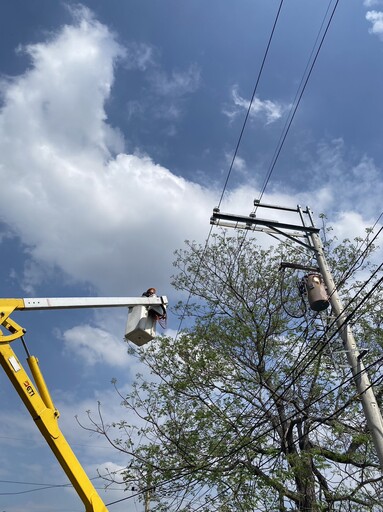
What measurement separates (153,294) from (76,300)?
1.27 meters

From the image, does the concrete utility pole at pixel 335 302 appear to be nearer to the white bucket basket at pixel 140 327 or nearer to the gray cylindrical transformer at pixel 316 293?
the gray cylindrical transformer at pixel 316 293

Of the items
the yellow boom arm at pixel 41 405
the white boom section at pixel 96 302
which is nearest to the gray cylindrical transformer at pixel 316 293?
the white boom section at pixel 96 302

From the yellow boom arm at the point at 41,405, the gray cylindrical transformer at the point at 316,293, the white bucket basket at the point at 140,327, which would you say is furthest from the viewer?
the gray cylindrical transformer at the point at 316,293

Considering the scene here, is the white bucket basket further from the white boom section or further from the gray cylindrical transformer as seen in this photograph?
the gray cylindrical transformer

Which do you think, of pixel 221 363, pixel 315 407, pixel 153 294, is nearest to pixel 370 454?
pixel 315 407

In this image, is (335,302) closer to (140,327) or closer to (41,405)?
(140,327)

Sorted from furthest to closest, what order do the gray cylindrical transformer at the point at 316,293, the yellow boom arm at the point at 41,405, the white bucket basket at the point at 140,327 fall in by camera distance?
the gray cylindrical transformer at the point at 316,293 < the white bucket basket at the point at 140,327 < the yellow boom arm at the point at 41,405

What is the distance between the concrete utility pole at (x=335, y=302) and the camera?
6.56 meters

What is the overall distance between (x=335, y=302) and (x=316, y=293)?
475 millimetres

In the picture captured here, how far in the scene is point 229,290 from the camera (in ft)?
49.5

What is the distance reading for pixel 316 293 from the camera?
25.8ft

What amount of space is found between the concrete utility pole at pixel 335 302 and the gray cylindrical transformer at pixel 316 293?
230mm

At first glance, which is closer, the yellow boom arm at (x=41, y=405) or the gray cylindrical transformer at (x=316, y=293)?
the yellow boom arm at (x=41, y=405)

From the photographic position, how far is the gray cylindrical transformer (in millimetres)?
7816
